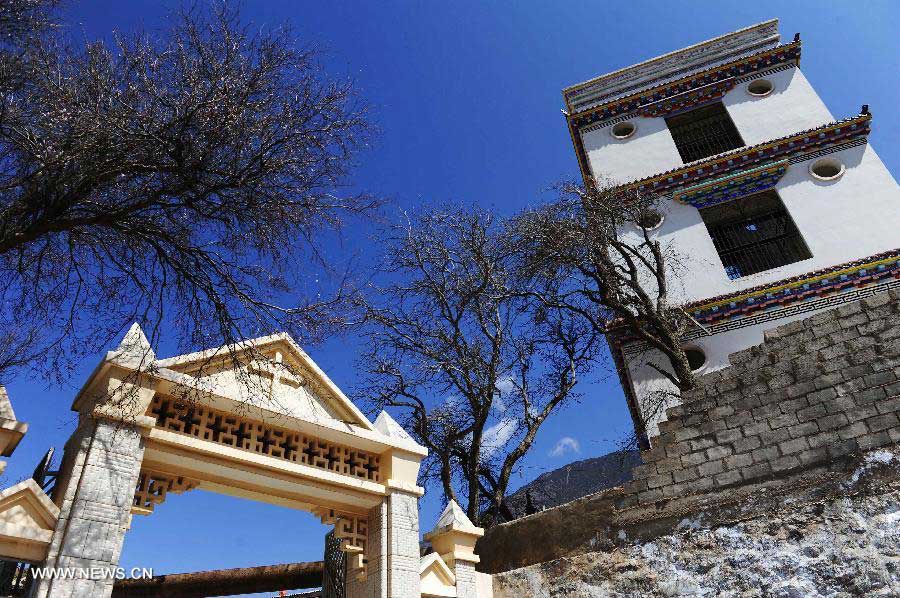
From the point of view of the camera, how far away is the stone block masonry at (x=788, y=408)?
6.85 metres

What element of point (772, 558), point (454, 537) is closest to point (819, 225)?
point (772, 558)

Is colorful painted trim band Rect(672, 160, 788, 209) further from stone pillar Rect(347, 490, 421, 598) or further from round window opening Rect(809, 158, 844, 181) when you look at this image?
stone pillar Rect(347, 490, 421, 598)

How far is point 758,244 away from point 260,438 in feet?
45.4

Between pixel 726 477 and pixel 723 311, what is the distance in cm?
759

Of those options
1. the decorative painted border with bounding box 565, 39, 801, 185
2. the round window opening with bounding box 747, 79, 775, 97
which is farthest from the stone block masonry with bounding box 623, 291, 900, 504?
the round window opening with bounding box 747, 79, 775, 97

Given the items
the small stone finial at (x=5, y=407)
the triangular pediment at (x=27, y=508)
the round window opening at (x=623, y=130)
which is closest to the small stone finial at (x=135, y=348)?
the small stone finial at (x=5, y=407)

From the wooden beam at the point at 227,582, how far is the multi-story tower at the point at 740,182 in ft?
23.0

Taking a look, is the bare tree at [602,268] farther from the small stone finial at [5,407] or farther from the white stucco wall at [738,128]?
the small stone finial at [5,407]

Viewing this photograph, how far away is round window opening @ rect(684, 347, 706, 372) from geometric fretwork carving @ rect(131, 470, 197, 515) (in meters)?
10.8

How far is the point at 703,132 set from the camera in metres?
18.4

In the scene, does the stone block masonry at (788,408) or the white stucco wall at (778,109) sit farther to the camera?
the white stucco wall at (778,109)

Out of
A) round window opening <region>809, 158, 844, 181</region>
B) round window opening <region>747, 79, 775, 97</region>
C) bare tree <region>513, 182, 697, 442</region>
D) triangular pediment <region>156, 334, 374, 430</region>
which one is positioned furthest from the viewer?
round window opening <region>747, 79, 775, 97</region>

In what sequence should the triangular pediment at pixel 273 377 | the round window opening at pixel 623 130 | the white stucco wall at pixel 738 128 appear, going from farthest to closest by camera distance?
1. the round window opening at pixel 623 130
2. the white stucco wall at pixel 738 128
3. the triangular pediment at pixel 273 377

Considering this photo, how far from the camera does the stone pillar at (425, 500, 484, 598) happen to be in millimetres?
7352
